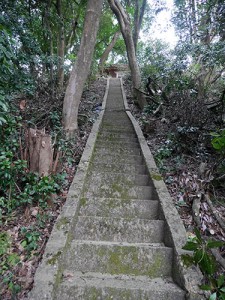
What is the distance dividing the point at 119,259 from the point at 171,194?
1.65 meters

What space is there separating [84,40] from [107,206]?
4553mm

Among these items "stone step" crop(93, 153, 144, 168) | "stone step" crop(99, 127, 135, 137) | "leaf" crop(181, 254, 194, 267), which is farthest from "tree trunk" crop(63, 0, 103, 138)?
"leaf" crop(181, 254, 194, 267)

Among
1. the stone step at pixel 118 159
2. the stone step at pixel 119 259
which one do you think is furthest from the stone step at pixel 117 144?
the stone step at pixel 119 259

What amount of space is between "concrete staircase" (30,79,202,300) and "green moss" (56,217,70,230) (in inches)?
3.6

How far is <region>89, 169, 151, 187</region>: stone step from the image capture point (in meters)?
3.86

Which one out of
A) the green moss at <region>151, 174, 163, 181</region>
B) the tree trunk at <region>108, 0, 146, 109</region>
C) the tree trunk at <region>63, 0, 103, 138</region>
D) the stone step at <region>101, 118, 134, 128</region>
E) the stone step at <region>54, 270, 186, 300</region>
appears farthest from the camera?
the tree trunk at <region>108, 0, 146, 109</region>

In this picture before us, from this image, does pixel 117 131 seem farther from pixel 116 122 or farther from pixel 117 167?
pixel 117 167

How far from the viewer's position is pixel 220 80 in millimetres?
8289

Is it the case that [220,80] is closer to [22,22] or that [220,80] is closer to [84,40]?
[84,40]

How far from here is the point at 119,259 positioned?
2426 mm

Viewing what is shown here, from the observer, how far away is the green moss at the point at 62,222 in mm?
2578

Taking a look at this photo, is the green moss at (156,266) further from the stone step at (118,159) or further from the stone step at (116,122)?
the stone step at (116,122)

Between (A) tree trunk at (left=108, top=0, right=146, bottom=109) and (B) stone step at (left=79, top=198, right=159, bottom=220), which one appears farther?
(A) tree trunk at (left=108, top=0, right=146, bottom=109)

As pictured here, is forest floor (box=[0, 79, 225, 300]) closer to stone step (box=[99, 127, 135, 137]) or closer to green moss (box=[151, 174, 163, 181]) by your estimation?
green moss (box=[151, 174, 163, 181])
